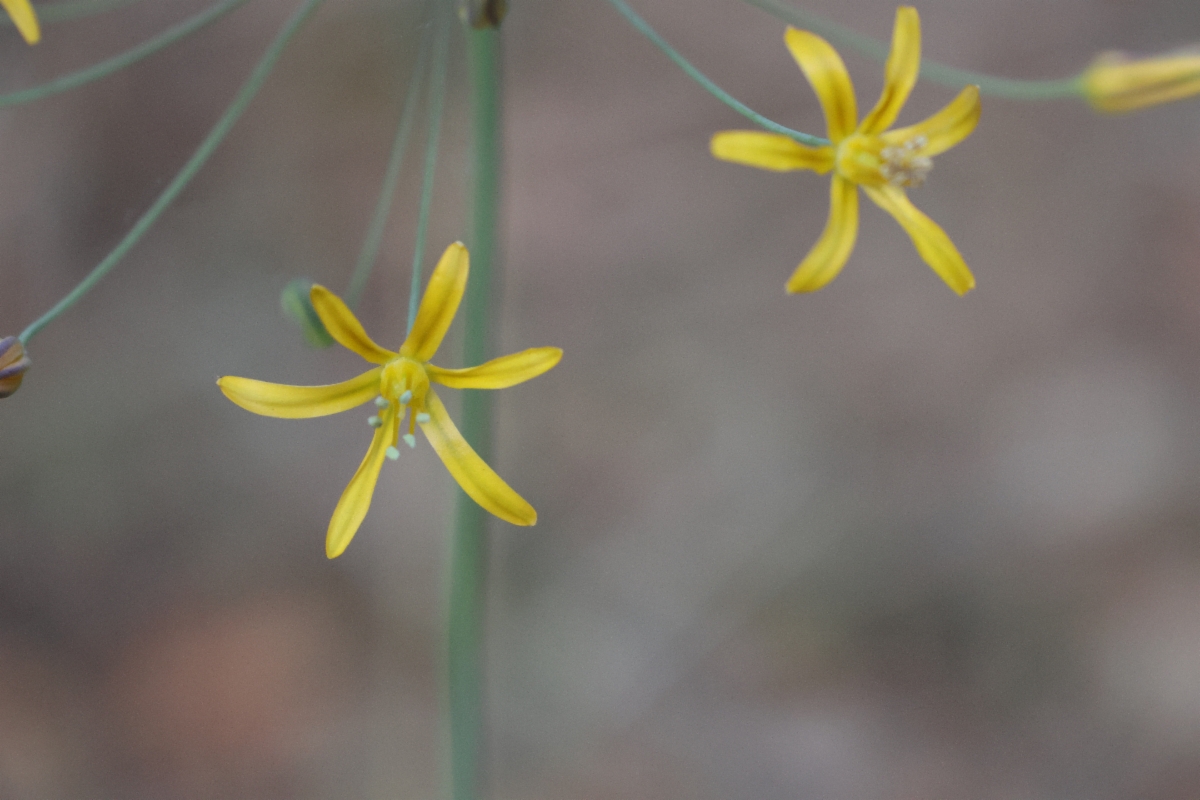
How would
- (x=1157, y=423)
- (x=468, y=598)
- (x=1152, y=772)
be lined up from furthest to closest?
(x=1157, y=423) → (x=1152, y=772) → (x=468, y=598)

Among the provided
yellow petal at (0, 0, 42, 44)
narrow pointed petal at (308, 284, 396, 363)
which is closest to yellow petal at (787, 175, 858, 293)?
narrow pointed petal at (308, 284, 396, 363)

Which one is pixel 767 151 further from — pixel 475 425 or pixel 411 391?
pixel 475 425

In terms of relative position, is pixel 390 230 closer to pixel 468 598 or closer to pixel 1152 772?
pixel 468 598

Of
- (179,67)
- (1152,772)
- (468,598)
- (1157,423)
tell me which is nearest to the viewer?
(468,598)

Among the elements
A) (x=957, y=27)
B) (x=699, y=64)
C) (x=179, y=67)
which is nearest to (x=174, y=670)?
(x=179, y=67)

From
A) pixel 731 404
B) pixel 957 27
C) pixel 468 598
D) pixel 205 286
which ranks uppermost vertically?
pixel 957 27
